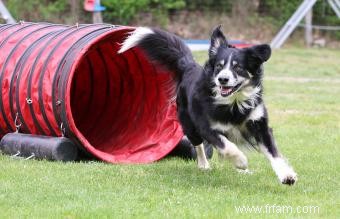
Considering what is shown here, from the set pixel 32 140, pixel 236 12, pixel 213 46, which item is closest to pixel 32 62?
pixel 32 140

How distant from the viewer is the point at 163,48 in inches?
284

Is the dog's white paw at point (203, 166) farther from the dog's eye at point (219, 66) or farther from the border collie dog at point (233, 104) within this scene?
the dog's eye at point (219, 66)

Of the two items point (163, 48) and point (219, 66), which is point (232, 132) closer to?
point (219, 66)

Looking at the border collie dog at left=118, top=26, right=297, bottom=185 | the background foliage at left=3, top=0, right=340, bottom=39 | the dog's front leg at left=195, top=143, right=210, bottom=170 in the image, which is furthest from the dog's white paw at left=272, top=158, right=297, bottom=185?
the background foliage at left=3, top=0, right=340, bottom=39

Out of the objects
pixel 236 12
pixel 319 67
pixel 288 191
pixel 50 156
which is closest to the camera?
pixel 288 191

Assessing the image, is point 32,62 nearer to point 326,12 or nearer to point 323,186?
point 323,186

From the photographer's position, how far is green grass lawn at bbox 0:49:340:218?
16.6ft

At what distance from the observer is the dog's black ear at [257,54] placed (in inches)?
241

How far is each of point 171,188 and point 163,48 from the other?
183cm

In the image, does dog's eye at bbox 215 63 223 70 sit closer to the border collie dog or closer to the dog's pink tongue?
the border collie dog

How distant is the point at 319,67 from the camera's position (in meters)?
20.7

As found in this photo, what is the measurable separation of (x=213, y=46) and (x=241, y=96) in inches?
21.2

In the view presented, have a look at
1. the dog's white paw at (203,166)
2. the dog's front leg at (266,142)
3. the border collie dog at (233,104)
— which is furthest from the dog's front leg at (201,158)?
the dog's front leg at (266,142)

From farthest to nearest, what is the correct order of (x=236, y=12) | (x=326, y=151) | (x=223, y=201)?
(x=236, y=12), (x=326, y=151), (x=223, y=201)
